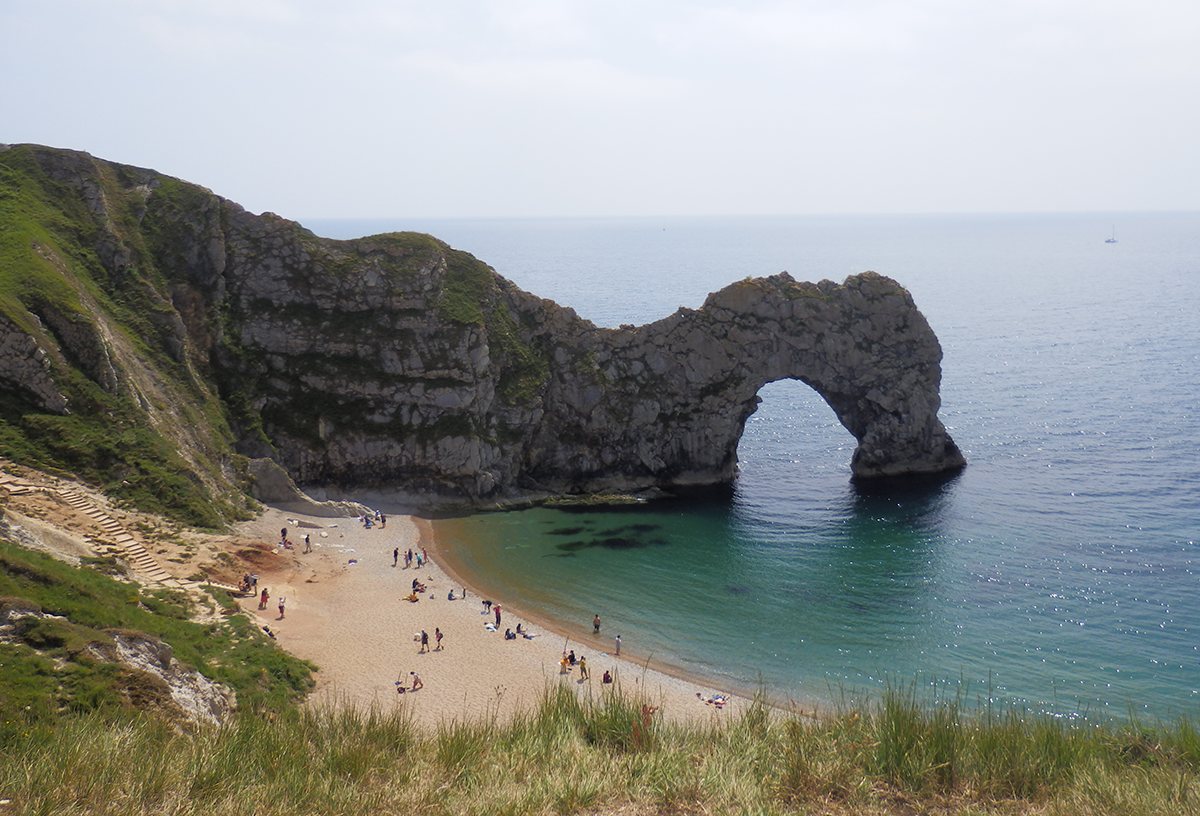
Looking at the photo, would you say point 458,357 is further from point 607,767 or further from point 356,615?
point 607,767

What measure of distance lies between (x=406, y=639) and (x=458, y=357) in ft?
89.0

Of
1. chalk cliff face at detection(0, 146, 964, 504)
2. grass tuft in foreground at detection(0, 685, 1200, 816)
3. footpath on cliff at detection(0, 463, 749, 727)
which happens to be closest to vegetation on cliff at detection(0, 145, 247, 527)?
chalk cliff face at detection(0, 146, 964, 504)

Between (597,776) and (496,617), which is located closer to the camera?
(597,776)

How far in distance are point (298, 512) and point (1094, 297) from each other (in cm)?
18191

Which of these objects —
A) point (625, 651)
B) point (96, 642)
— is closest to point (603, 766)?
point (96, 642)

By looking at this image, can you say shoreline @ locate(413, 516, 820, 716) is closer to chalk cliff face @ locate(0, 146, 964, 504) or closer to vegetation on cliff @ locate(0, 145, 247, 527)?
chalk cliff face @ locate(0, 146, 964, 504)

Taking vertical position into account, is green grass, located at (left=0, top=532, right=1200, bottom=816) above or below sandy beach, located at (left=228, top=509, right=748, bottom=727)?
above

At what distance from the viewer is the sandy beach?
32.3m

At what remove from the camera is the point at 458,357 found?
59812 mm

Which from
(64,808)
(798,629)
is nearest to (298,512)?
(798,629)

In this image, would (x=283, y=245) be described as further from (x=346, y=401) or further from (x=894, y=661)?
(x=894, y=661)

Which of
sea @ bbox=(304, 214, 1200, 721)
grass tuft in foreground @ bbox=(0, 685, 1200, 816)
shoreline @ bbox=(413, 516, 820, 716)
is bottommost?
shoreline @ bbox=(413, 516, 820, 716)

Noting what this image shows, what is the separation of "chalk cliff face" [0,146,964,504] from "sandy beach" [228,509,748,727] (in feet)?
34.8

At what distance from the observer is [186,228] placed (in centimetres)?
5916
